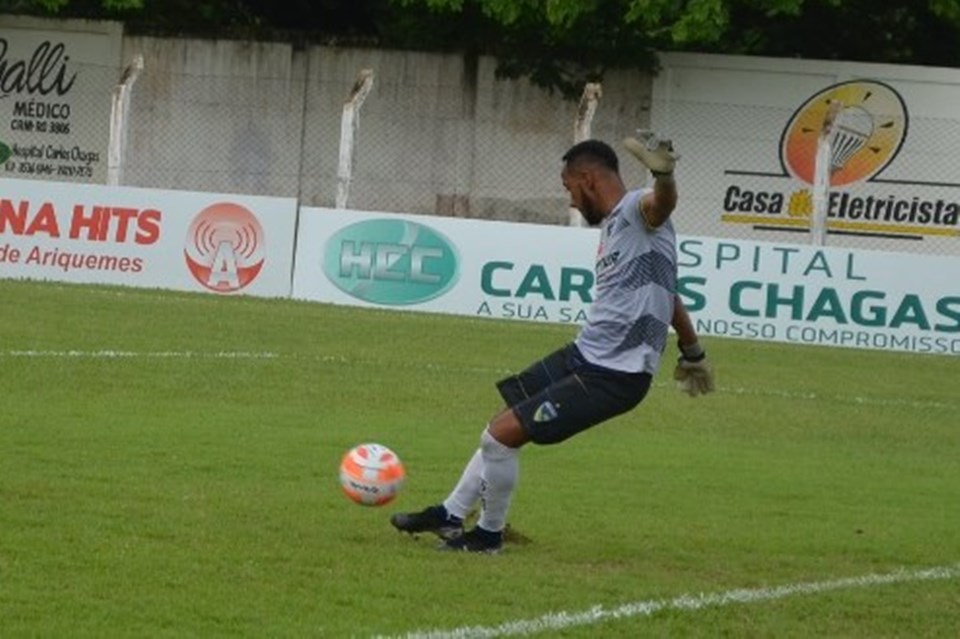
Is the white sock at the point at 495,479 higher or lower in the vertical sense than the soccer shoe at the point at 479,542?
higher

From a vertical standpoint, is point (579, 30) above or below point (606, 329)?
above

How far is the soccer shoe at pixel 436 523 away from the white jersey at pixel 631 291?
99 cm

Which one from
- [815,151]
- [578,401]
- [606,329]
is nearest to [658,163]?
[606,329]

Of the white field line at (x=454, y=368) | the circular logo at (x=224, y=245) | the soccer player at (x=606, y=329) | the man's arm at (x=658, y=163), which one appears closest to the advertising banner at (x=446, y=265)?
the circular logo at (x=224, y=245)

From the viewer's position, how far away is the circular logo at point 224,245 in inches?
1068

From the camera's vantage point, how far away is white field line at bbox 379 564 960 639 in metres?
8.58

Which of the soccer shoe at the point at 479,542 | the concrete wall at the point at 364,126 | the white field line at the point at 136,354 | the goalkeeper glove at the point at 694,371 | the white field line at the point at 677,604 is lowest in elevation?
the white field line at the point at 677,604

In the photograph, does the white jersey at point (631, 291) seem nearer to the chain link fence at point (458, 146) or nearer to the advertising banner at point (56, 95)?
the chain link fence at point (458, 146)

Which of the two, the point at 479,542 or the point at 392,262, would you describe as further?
the point at 392,262

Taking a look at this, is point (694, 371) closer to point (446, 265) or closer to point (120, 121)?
point (446, 265)

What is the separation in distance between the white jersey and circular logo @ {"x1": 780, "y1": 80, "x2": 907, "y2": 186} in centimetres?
2492

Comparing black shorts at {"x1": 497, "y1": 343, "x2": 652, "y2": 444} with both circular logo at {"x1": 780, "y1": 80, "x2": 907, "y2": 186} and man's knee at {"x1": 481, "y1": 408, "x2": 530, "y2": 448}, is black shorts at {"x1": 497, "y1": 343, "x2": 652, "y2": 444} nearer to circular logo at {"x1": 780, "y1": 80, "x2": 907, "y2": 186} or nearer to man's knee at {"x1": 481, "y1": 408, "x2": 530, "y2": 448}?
man's knee at {"x1": 481, "y1": 408, "x2": 530, "y2": 448}

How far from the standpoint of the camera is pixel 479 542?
1066cm

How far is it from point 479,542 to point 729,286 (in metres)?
15.7
